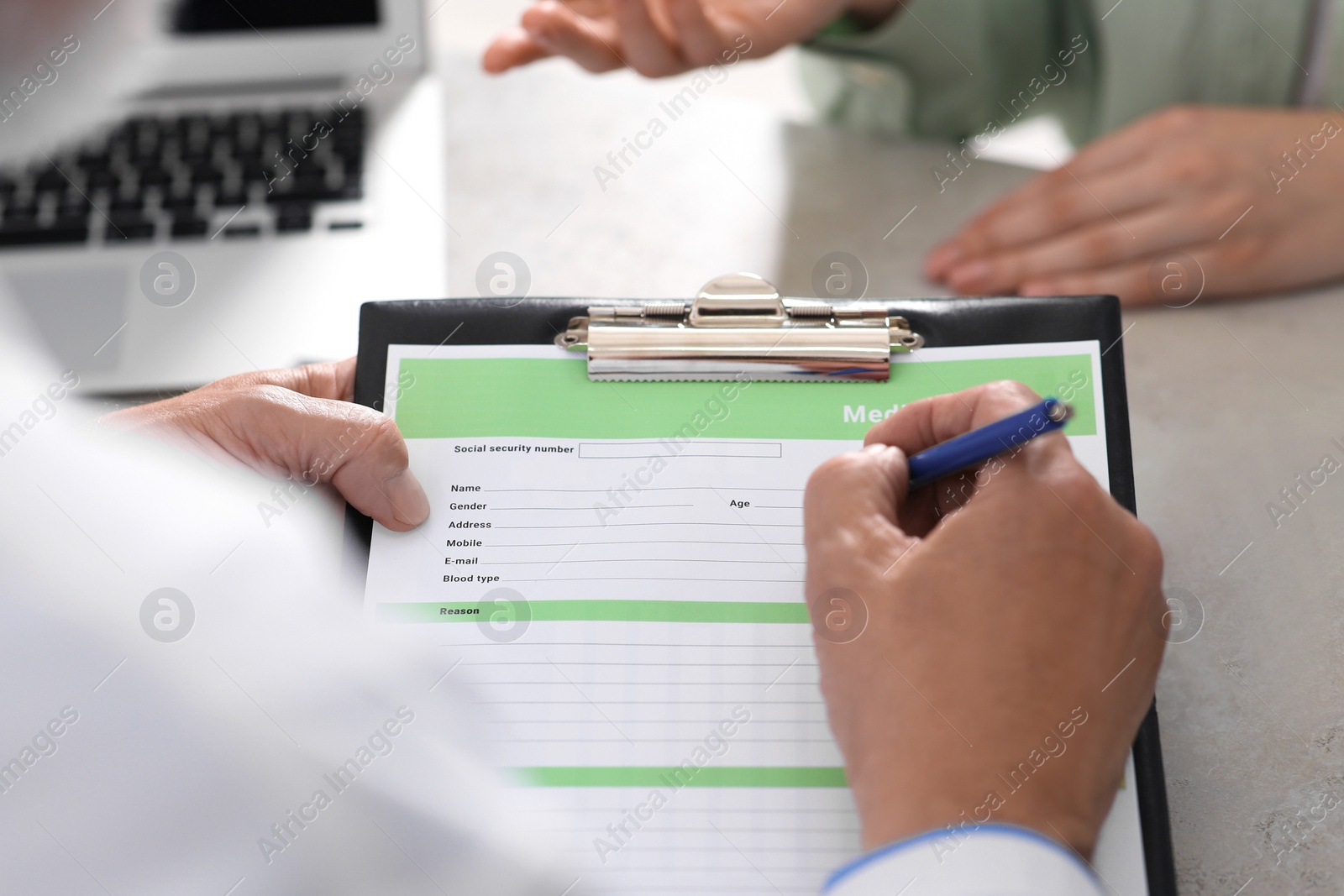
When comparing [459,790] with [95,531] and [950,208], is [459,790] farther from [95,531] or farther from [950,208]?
[950,208]

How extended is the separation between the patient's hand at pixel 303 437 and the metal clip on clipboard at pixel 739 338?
109mm

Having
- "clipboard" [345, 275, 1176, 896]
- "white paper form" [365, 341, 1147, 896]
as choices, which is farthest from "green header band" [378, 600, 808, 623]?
"clipboard" [345, 275, 1176, 896]

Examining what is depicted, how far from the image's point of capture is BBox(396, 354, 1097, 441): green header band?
19.3 inches

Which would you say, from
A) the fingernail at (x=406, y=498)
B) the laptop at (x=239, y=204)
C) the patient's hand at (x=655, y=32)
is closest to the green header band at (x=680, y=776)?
the fingernail at (x=406, y=498)

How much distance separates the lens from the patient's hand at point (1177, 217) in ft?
2.28

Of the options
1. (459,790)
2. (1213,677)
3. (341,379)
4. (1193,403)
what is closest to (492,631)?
(459,790)

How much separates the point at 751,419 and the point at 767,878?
0.21m

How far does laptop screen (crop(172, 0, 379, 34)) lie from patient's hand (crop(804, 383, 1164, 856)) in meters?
0.58

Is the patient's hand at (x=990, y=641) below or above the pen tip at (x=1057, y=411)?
below

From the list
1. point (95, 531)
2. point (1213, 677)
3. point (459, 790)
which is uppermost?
point (95, 531)

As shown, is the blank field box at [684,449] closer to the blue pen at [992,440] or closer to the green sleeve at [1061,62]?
the blue pen at [992,440]

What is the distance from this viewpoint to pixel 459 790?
0.40 m

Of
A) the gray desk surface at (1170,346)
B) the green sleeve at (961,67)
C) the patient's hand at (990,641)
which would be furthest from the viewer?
the green sleeve at (961,67)

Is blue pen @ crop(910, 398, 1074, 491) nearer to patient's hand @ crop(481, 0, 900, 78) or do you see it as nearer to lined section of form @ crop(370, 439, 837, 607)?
lined section of form @ crop(370, 439, 837, 607)
